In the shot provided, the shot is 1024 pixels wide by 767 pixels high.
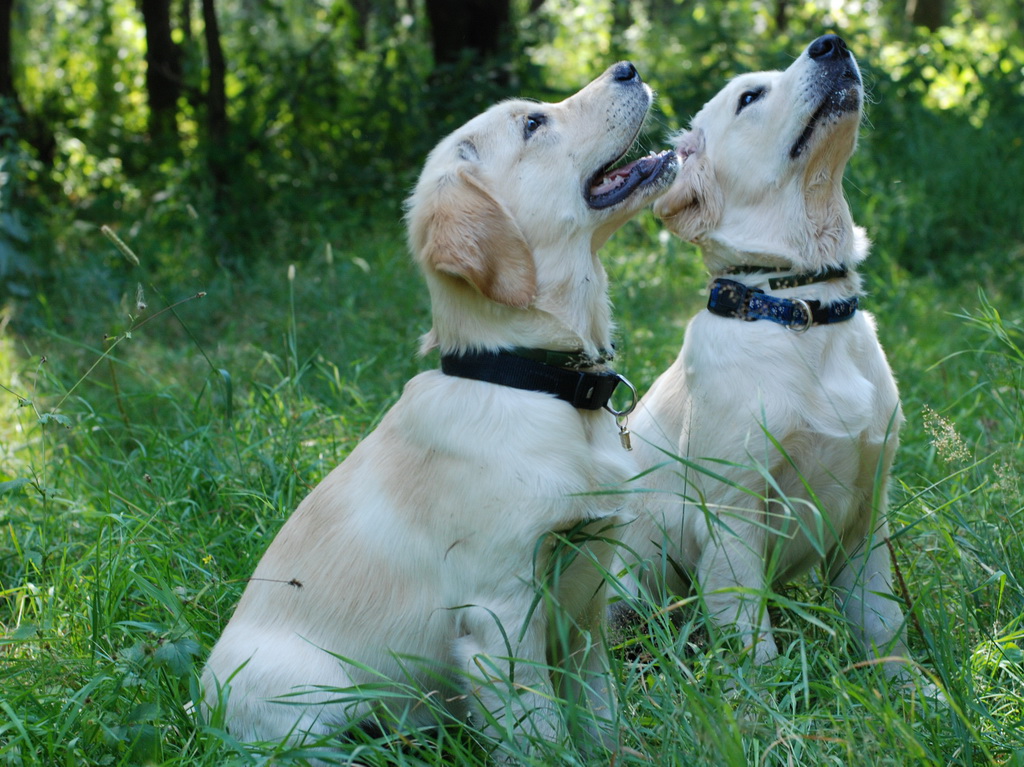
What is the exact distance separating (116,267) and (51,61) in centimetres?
731

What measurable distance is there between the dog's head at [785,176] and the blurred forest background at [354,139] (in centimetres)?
322

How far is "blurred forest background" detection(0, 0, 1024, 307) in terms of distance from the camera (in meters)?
6.33

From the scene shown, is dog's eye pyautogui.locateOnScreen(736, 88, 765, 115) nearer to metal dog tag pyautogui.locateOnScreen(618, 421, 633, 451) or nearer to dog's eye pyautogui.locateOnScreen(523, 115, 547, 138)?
dog's eye pyautogui.locateOnScreen(523, 115, 547, 138)

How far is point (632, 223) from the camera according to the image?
7207 millimetres

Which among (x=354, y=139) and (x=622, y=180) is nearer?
(x=622, y=180)

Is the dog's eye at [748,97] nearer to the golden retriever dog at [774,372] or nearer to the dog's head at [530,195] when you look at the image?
the golden retriever dog at [774,372]

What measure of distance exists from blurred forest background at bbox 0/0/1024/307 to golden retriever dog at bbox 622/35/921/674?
325 cm

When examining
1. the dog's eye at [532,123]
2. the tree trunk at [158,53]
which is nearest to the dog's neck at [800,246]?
the dog's eye at [532,123]

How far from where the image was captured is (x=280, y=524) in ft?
9.99

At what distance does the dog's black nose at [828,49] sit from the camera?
110 inches

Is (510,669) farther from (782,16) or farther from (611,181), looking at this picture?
(782,16)

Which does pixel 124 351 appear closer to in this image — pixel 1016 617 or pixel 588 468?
pixel 588 468

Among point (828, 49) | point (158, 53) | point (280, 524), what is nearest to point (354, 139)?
point (158, 53)

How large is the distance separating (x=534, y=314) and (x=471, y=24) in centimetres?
632
